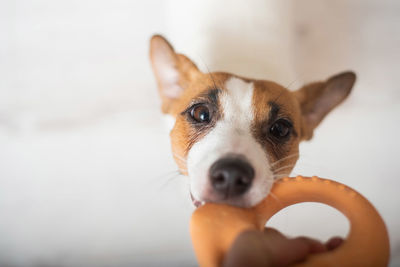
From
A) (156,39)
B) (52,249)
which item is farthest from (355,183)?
(52,249)

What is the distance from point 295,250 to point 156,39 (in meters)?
1.42

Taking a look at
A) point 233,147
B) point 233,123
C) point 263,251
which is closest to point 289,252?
point 263,251

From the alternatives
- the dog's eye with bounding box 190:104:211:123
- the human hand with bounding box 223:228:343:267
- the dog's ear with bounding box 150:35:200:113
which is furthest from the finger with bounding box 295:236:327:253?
the dog's ear with bounding box 150:35:200:113

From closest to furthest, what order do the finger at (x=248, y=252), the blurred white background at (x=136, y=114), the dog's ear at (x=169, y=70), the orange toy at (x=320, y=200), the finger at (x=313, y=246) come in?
the finger at (x=248, y=252), the orange toy at (x=320, y=200), the finger at (x=313, y=246), the dog's ear at (x=169, y=70), the blurred white background at (x=136, y=114)

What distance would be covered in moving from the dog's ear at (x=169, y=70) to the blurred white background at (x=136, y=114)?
0.34 m

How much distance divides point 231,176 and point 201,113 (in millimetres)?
531

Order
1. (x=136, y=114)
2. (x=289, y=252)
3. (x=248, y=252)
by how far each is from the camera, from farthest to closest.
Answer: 1. (x=136, y=114)
2. (x=289, y=252)
3. (x=248, y=252)

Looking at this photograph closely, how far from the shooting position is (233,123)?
5.13 feet

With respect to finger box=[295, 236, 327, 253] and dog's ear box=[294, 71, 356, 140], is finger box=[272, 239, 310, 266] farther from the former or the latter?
dog's ear box=[294, 71, 356, 140]

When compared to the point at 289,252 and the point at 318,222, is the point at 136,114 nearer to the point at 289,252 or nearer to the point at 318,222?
the point at 318,222

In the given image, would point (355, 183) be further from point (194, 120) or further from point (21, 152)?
point (21, 152)

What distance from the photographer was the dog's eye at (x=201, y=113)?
5.44ft

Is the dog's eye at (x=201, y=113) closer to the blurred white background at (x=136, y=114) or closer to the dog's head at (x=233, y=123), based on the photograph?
the dog's head at (x=233, y=123)

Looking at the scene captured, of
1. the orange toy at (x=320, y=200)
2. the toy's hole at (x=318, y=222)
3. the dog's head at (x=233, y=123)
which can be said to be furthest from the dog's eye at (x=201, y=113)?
the toy's hole at (x=318, y=222)
